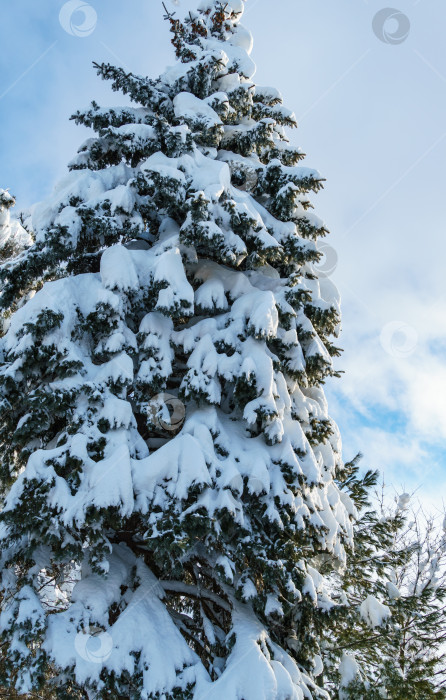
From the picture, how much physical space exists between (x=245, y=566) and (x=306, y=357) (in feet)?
9.13

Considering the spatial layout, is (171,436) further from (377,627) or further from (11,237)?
(11,237)

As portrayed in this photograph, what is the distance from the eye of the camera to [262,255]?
611 centimetres

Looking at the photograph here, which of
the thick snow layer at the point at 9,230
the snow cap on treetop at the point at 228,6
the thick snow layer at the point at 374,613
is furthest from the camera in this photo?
the snow cap on treetop at the point at 228,6

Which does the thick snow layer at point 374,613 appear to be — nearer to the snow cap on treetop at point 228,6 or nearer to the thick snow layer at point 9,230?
the thick snow layer at point 9,230

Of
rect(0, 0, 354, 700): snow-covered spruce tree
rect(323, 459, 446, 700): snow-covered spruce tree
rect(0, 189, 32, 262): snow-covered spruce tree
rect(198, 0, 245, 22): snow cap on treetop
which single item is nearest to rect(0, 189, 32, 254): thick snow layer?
rect(0, 189, 32, 262): snow-covered spruce tree

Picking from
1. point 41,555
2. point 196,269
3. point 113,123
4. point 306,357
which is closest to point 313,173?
point 196,269

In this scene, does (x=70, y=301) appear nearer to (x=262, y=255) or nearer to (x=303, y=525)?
(x=262, y=255)

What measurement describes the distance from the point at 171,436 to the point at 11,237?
8037 millimetres

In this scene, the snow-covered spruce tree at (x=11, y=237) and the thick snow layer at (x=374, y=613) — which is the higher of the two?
the snow-covered spruce tree at (x=11, y=237)

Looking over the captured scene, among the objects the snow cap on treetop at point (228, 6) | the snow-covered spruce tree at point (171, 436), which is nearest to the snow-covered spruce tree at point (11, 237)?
the snow-covered spruce tree at point (171, 436)

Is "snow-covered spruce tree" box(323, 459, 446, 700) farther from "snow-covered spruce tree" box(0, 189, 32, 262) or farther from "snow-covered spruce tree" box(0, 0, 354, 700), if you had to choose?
"snow-covered spruce tree" box(0, 189, 32, 262)

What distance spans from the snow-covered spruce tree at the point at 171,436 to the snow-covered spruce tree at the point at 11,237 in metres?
4.41

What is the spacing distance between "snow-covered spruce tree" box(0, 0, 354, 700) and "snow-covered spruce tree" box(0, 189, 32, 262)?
4411 mm

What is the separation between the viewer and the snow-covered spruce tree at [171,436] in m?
4.18
